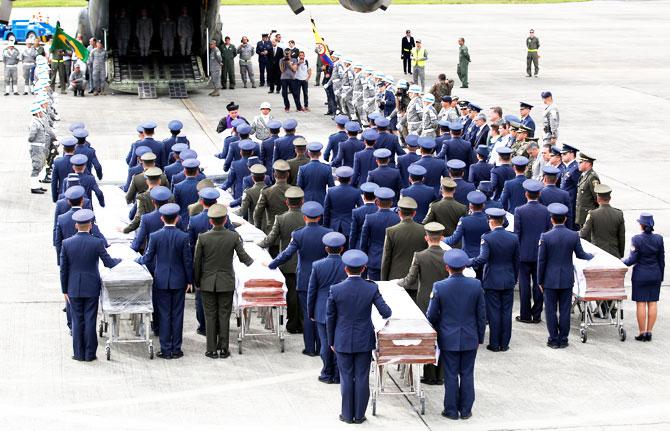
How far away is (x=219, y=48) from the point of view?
33438 millimetres

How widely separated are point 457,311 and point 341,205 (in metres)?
4.00

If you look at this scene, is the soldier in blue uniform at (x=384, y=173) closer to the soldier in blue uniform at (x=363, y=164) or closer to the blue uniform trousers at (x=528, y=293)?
the soldier in blue uniform at (x=363, y=164)

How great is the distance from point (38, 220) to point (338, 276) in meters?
8.79

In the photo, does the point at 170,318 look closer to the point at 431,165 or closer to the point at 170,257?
the point at 170,257

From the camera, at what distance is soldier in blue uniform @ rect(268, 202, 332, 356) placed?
1275 cm

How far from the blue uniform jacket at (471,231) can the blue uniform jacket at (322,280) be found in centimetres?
228

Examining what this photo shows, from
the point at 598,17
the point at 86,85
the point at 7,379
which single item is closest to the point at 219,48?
the point at 86,85

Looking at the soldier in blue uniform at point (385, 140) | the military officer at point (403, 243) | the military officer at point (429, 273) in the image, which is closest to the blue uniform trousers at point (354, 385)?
the military officer at point (429, 273)

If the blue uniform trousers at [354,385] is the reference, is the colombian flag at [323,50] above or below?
above

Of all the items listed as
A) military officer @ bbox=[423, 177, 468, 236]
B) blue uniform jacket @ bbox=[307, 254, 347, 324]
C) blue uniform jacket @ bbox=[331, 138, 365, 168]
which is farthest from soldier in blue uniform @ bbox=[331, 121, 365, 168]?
blue uniform jacket @ bbox=[307, 254, 347, 324]

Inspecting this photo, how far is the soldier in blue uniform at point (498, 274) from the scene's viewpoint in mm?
13102

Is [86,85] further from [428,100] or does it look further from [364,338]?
[364,338]

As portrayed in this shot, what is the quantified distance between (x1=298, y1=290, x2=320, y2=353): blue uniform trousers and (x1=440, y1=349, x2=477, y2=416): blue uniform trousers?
83.9 inches

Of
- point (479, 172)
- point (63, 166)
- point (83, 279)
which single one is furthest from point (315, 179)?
point (83, 279)
